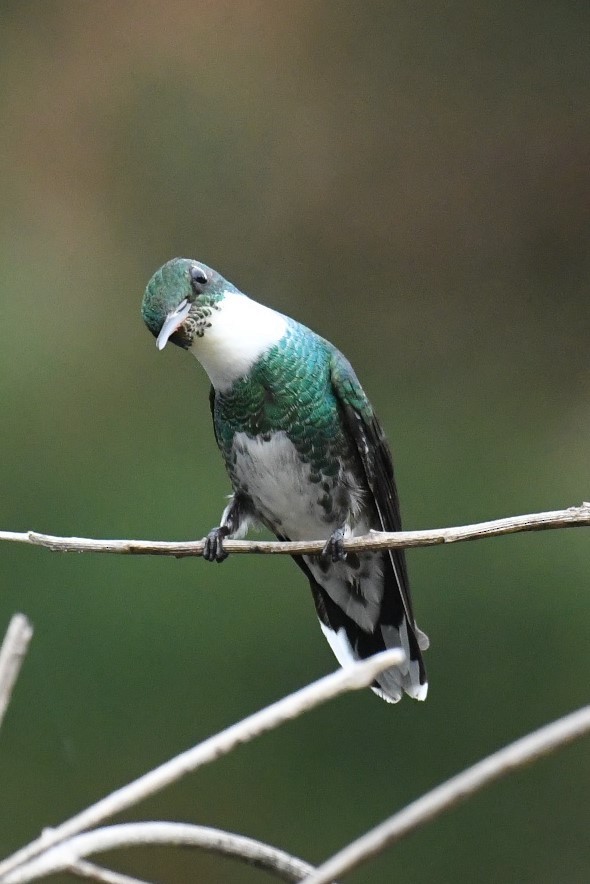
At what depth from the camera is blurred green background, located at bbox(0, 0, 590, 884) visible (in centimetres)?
279

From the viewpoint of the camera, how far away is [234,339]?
1523 millimetres

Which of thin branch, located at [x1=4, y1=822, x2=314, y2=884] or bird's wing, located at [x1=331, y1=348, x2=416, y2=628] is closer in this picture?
thin branch, located at [x1=4, y1=822, x2=314, y2=884]

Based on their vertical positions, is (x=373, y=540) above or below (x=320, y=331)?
below

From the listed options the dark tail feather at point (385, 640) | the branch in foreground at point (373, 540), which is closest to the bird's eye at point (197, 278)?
the branch in foreground at point (373, 540)

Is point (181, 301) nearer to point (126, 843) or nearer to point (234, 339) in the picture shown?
point (234, 339)

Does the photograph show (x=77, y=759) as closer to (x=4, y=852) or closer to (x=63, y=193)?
(x=4, y=852)

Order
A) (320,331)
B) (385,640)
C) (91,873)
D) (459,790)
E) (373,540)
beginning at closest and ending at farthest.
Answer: (459,790) < (91,873) < (373,540) < (385,640) < (320,331)

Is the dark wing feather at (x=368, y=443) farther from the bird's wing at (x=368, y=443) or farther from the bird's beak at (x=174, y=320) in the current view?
the bird's beak at (x=174, y=320)

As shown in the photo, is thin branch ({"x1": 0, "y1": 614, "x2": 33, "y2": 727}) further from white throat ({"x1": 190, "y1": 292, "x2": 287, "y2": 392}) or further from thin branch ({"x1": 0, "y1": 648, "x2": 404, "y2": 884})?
white throat ({"x1": 190, "y1": 292, "x2": 287, "y2": 392})

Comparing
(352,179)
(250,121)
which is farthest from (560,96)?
(250,121)

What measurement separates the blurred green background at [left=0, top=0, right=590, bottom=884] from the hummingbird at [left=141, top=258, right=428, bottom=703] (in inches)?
42.5

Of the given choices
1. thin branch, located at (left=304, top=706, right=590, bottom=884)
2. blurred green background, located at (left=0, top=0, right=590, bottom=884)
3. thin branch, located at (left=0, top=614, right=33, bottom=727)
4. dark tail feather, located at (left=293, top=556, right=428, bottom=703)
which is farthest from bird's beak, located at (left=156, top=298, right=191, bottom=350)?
blurred green background, located at (left=0, top=0, right=590, bottom=884)

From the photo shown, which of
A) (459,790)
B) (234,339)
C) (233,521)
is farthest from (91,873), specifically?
(233,521)

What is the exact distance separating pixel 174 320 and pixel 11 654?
812 mm
